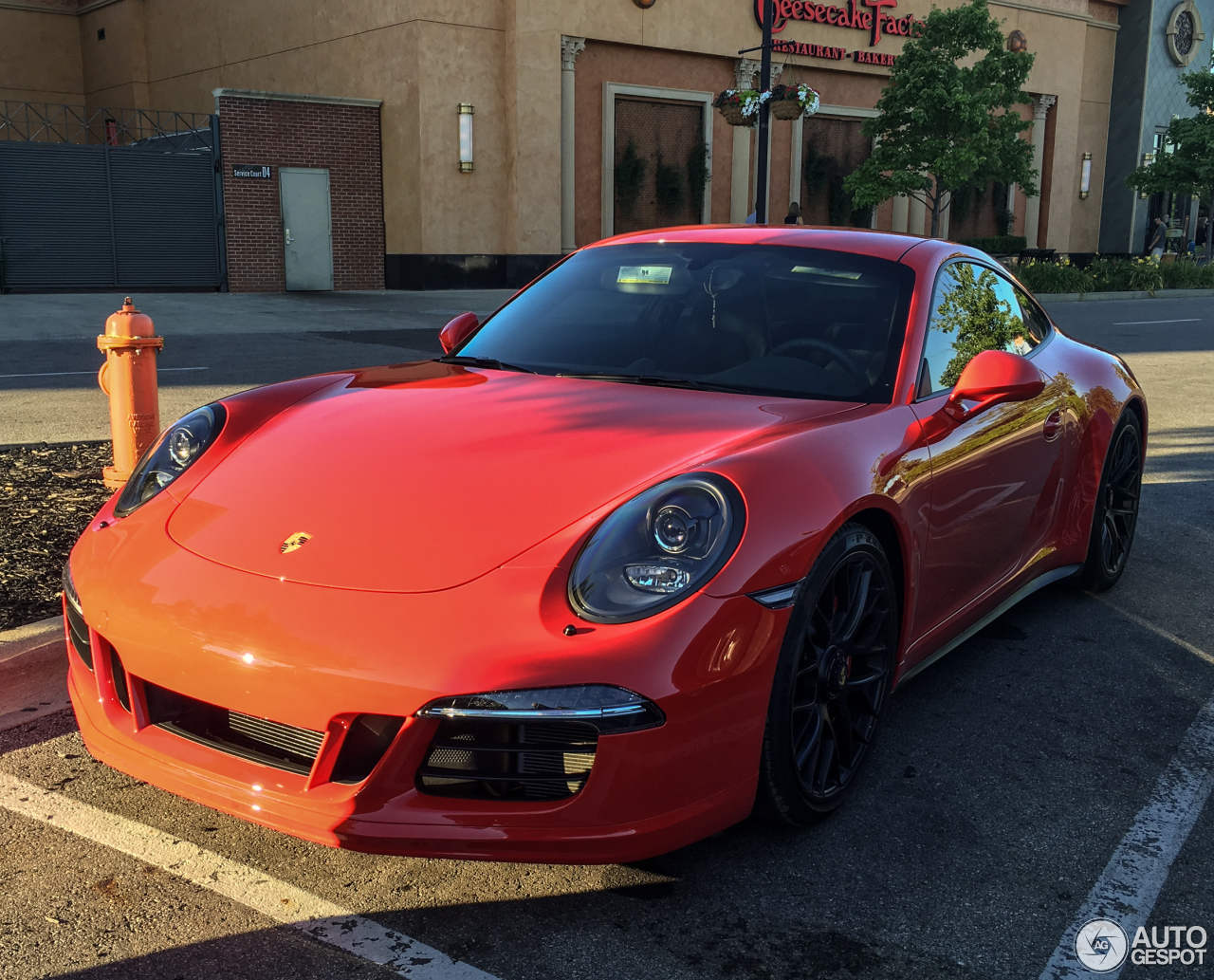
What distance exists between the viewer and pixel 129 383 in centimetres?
560

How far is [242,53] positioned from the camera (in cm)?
2862

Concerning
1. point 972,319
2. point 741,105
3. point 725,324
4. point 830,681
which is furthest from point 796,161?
point 830,681

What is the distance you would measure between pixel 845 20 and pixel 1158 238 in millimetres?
17024

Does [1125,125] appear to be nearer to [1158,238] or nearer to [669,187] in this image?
[1158,238]

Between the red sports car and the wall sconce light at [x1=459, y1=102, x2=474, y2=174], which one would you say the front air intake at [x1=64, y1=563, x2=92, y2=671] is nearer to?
the red sports car

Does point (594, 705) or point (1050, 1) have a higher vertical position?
point (1050, 1)

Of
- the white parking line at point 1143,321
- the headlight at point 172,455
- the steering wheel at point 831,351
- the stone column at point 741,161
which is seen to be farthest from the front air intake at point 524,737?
the stone column at point 741,161

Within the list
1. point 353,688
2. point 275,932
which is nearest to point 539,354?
point 353,688

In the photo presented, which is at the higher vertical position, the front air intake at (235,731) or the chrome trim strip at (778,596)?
the chrome trim strip at (778,596)

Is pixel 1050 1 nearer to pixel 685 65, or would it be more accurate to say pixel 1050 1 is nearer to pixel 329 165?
pixel 685 65

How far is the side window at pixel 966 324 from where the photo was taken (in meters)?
3.59

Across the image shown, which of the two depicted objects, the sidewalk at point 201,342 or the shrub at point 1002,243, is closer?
the sidewalk at point 201,342

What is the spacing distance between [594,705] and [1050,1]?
129 feet

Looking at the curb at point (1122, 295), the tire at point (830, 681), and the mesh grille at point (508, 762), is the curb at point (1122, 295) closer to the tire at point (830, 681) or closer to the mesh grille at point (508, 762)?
the tire at point (830, 681)
